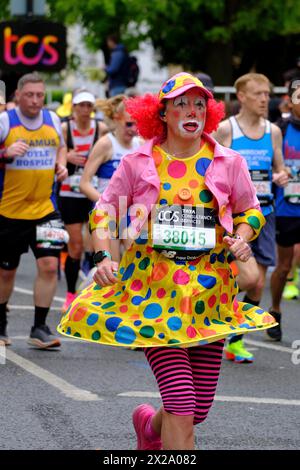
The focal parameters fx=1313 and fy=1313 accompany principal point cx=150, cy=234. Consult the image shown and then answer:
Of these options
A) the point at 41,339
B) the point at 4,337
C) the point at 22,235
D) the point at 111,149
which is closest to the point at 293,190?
the point at 111,149

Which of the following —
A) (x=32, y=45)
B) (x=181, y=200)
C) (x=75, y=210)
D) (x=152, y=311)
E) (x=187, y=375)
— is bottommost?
(x=187, y=375)

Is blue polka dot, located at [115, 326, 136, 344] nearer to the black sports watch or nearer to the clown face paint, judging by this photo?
the black sports watch

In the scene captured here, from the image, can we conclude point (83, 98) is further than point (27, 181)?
Yes

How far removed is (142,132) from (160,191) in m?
0.38

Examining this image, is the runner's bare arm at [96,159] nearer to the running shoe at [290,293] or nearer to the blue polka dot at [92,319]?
the running shoe at [290,293]

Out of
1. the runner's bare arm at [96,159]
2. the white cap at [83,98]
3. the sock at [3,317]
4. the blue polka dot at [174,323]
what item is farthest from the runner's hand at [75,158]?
the blue polka dot at [174,323]

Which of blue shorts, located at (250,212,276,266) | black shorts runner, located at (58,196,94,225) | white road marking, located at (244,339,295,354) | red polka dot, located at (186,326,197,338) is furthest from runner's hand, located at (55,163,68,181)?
red polka dot, located at (186,326,197,338)

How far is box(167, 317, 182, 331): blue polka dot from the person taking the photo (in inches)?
221

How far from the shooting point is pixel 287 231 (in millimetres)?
10852

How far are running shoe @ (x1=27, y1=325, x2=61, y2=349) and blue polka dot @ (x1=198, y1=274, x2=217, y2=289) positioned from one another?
3.89 meters

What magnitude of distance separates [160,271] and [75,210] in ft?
20.8

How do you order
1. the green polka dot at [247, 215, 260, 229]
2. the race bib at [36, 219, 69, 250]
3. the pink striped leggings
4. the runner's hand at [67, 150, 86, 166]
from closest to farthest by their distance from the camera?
the pink striped leggings < the green polka dot at [247, 215, 260, 229] < the race bib at [36, 219, 69, 250] < the runner's hand at [67, 150, 86, 166]

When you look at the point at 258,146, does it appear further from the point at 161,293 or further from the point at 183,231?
the point at 161,293

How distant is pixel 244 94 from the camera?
379 inches
